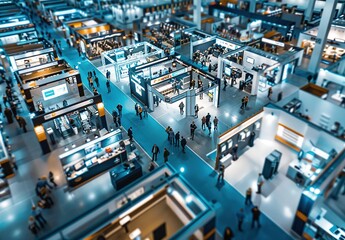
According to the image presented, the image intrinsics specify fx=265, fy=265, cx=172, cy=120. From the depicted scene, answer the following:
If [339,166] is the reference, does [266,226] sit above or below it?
below

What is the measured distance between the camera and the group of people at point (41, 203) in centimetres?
1144

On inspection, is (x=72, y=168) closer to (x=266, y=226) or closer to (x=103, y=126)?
(x=103, y=126)

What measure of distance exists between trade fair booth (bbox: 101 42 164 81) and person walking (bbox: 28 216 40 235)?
1416 centimetres

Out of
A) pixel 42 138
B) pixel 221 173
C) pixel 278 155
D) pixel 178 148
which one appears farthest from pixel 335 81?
pixel 42 138

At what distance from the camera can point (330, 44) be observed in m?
25.6

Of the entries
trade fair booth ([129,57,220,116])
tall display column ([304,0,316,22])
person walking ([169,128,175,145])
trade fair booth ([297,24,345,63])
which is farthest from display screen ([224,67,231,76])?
tall display column ([304,0,316,22])

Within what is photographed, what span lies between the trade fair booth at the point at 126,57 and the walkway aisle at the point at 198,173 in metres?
2.46

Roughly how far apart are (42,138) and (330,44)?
26.3 metres

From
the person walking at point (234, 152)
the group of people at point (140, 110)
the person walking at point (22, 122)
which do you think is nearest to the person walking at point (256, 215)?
the person walking at point (234, 152)

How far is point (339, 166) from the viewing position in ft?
36.4

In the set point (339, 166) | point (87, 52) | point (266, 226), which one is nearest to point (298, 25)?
point (87, 52)

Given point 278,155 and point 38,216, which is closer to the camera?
point 38,216

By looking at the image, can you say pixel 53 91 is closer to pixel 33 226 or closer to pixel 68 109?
pixel 68 109

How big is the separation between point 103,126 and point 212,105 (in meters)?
8.02
